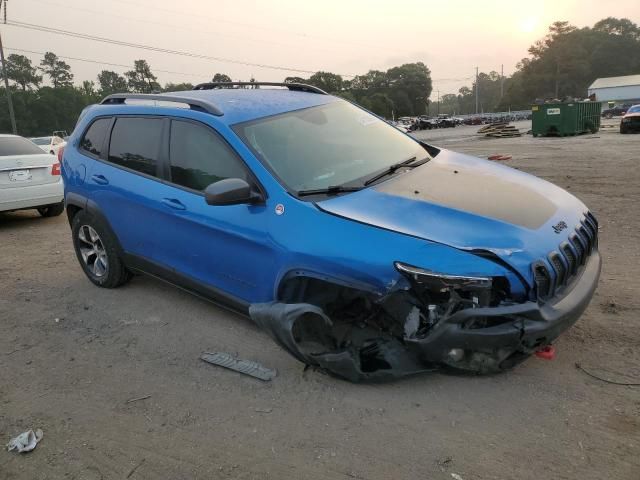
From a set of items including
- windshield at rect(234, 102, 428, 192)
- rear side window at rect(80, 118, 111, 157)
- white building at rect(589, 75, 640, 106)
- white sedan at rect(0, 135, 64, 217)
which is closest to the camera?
windshield at rect(234, 102, 428, 192)

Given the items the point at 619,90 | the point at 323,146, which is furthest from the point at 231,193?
the point at 619,90

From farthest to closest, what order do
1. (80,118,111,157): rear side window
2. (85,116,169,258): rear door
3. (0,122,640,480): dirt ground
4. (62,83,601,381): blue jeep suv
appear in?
(80,118,111,157): rear side window, (85,116,169,258): rear door, (62,83,601,381): blue jeep suv, (0,122,640,480): dirt ground

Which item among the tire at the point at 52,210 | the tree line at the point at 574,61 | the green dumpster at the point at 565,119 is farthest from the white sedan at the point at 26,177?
the tree line at the point at 574,61

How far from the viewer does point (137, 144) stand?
4.37 m

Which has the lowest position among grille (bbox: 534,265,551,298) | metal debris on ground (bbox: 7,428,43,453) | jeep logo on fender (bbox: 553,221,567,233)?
metal debris on ground (bbox: 7,428,43,453)

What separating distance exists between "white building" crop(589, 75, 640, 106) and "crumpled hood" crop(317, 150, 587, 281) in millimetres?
98473

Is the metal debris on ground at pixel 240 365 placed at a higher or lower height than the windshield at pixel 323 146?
lower

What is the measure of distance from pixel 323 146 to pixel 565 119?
995 inches

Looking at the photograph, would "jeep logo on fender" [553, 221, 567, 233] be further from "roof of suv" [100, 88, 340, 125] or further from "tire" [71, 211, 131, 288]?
"tire" [71, 211, 131, 288]

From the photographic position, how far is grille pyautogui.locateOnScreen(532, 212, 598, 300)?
2.71 metres

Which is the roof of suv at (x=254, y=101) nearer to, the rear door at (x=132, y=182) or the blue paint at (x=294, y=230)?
the blue paint at (x=294, y=230)

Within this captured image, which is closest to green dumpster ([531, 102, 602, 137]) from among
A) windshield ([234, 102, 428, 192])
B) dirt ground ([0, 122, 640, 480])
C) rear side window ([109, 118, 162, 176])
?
dirt ground ([0, 122, 640, 480])

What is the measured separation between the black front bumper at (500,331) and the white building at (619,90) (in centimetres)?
9941

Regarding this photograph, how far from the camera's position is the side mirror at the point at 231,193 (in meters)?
3.17
